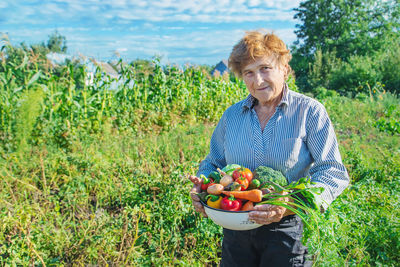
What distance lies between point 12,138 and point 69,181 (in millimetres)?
1920

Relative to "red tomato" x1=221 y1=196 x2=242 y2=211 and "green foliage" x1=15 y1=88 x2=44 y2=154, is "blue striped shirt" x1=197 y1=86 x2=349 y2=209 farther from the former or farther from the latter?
"green foliage" x1=15 y1=88 x2=44 y2=154

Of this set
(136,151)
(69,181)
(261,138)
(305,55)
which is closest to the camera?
(261,138)

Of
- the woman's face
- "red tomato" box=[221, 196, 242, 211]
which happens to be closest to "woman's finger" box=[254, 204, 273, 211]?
"red tomato" box=[221, 196, 242, 211]

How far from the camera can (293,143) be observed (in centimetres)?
184

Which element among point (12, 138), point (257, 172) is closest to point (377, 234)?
point (257, 172)

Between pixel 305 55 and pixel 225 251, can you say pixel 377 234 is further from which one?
pixel 305 55

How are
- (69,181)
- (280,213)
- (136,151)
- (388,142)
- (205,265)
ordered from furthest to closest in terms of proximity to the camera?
(388,142) < (136,151) < (69,181) < (205,265) < (280,213)

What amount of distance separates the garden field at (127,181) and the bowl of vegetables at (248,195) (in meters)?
0.17

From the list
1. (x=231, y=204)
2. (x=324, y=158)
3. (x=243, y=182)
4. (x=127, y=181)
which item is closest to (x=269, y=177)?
(x=243, y=182)

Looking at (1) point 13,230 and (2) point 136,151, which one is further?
(2) point 136,151

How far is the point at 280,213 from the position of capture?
1608 millimetres

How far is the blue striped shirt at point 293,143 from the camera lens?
177 cm

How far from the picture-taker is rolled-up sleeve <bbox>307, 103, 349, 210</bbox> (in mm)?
1723

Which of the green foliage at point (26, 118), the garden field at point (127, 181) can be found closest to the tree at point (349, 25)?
the garden field at point (127, 181)
